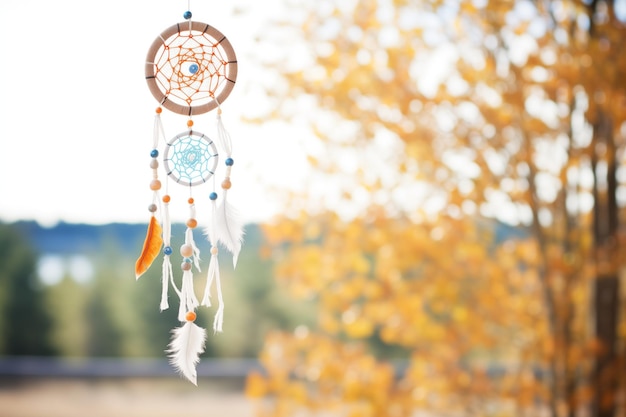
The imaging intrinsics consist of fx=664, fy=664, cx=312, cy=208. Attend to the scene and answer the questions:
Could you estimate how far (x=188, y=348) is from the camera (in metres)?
1.25

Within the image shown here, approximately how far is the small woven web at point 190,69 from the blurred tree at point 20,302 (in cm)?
1138

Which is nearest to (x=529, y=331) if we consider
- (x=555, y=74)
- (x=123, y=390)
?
(x=555, y=74)

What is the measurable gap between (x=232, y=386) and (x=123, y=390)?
1.42m

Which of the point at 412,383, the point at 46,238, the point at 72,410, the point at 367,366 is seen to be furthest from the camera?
the point at 46,238

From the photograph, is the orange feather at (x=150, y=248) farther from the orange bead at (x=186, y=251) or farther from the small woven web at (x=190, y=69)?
the small woven web at (x=190, y=69)

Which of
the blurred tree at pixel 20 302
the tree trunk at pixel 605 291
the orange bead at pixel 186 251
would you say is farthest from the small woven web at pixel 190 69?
the blurred tree at pixel 20 302

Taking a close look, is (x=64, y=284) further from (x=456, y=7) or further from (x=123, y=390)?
(x=456, y=7)

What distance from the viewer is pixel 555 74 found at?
7.82 feet

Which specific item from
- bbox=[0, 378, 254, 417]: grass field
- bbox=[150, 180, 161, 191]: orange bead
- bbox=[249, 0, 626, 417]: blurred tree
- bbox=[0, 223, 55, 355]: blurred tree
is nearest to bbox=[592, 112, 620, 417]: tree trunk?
bbox=[249, 0, 626, 417]: blurred tree

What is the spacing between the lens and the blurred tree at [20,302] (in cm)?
1160

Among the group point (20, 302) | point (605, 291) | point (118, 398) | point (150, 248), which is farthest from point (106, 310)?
point (150, 248)

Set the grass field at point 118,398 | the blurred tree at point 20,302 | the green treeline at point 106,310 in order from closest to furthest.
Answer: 1. the grass field at point 118,398
2. the green treeline at point 106,310
3. the blurred tree at point 20,302

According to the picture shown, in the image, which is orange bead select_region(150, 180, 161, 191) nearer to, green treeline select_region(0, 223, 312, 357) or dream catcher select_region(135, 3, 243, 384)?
dream catcher select_region(135, 3, 243, 384)

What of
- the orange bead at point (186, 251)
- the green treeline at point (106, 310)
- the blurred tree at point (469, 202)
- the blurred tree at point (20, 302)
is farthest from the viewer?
the blurred tree at point (20, 302)
